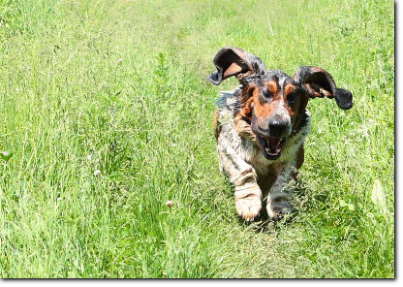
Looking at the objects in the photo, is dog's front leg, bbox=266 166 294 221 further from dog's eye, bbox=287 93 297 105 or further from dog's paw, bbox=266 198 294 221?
dog's eye, bbox=287 93 297 105

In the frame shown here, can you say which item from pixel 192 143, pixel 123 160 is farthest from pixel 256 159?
pixel 123 160

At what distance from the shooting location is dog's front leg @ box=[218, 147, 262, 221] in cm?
432

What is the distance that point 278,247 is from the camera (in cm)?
355

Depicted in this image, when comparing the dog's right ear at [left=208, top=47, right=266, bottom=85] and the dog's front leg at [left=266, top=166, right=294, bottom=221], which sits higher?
the dog's right ear at [left=208, top=47, right=266, bottom=85]

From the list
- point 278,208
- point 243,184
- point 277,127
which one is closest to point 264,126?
point 277,127

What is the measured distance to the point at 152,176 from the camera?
3539 mm

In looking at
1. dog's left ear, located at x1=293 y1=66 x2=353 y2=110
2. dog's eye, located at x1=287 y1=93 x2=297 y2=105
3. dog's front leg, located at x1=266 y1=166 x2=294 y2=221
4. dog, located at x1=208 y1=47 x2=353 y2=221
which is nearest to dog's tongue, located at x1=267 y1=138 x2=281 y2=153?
dog, located at x1=208 y1=47 x2=353 y2=221

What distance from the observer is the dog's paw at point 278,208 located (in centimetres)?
432

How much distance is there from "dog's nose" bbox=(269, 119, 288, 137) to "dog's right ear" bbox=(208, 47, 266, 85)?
0.65 meters

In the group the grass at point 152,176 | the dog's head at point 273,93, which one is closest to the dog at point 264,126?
the dog's head at point 273,93

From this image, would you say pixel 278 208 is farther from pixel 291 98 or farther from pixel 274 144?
pixel 291 98

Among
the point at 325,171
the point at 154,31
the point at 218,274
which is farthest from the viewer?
the point at 154,31

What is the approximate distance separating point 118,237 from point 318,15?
5.09 m
